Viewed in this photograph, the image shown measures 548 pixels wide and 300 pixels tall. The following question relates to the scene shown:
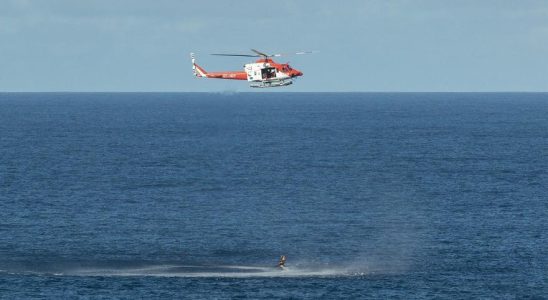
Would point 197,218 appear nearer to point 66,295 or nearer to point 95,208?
point 95,208

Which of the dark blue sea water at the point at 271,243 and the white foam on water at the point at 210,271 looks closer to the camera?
the dark blue sea water at the point at 271,243

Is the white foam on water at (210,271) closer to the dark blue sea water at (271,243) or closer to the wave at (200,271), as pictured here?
the wave at (200,271)

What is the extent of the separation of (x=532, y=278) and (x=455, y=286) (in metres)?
11.8

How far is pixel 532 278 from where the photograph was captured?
12531 cm
